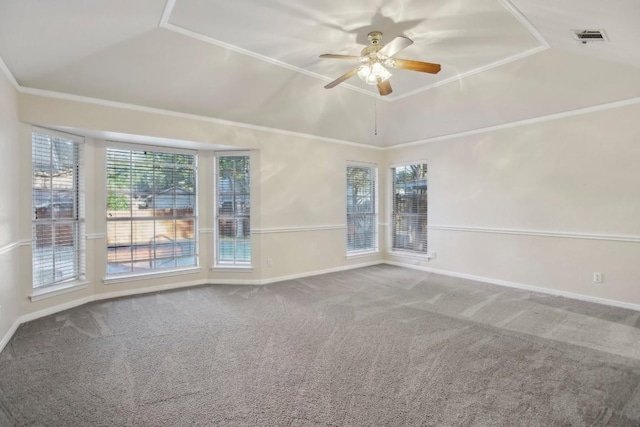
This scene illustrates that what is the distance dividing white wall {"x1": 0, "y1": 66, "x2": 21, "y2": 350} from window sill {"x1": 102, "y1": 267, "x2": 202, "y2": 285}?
1012mm

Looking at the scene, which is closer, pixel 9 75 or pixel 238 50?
pixel 9 75

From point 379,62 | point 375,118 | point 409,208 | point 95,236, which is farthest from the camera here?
point 409,208

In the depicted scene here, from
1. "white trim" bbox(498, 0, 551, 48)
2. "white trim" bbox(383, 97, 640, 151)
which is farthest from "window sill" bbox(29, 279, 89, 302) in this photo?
"white trim" bbox(383, 97, 640, 151)

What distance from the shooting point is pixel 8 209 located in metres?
3.01

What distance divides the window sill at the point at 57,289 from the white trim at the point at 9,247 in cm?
63

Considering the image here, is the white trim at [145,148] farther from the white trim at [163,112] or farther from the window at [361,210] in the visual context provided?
the window at [361,210]

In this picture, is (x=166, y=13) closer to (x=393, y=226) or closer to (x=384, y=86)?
(x=384, y=86)

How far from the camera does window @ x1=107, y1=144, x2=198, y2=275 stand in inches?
174

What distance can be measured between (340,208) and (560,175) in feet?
11.3

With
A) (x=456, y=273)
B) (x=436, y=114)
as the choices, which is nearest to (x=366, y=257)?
(x=456, y=273)

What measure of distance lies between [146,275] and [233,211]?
1.58 metres

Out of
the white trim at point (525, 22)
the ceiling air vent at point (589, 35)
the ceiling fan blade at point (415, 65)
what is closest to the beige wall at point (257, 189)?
the ceiling fan blade at point (415, 65)

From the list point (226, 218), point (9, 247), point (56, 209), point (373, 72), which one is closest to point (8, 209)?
point (9, 247)

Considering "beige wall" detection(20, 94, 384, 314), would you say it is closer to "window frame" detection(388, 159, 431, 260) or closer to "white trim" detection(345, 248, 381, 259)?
"white trim" detection(345, 248, 381, 259)
